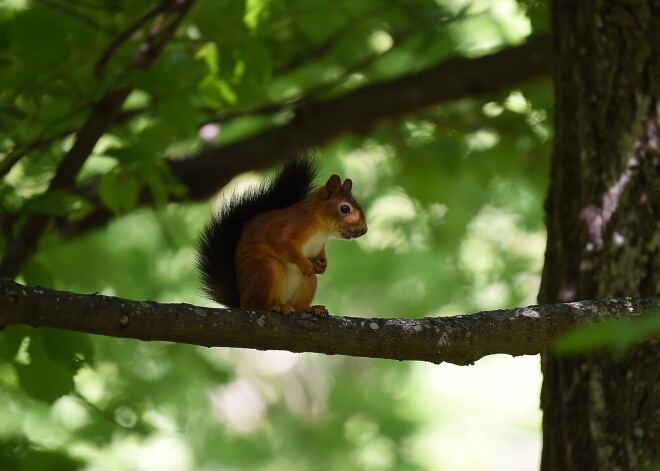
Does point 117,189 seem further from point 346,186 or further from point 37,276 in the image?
point 346,186

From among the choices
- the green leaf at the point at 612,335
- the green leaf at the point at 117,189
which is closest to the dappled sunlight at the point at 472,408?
the green leaf at the point at 117,189

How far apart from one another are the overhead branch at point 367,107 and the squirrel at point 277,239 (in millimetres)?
937

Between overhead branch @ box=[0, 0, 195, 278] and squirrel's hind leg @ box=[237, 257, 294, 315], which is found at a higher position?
overhead branch @ box=[0, 0, 195, 278]

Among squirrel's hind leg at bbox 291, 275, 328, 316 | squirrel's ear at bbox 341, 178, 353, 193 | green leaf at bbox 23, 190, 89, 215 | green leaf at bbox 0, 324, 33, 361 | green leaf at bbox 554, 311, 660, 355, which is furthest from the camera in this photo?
squirrel's ear at bbox 341, 178, 353, 193

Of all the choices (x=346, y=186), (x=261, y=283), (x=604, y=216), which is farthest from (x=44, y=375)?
(x=604, y=216)

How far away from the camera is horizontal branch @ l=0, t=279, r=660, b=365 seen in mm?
1434

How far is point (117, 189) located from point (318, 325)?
971 mm

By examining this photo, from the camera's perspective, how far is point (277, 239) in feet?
7.06

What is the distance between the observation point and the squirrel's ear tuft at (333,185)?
2.39 m

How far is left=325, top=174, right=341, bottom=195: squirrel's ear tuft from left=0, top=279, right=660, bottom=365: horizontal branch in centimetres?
79

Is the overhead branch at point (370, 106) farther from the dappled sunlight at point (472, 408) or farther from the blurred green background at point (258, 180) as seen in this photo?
the dappled sunlight at point (472, 408)

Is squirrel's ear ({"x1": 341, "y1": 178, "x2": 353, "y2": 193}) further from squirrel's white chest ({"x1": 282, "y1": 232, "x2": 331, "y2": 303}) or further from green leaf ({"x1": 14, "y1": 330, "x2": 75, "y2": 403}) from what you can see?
green leaf ({"x1": 14, "y1": 330, "x2": 75, "y2": 403})

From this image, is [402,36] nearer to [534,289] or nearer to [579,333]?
[534,289]

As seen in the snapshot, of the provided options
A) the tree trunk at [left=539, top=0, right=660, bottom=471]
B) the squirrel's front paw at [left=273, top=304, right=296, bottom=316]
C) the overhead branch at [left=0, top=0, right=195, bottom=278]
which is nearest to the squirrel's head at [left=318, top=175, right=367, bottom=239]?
the squirrel's front paw at [left=273, top=304, right=296, bottom=316]
